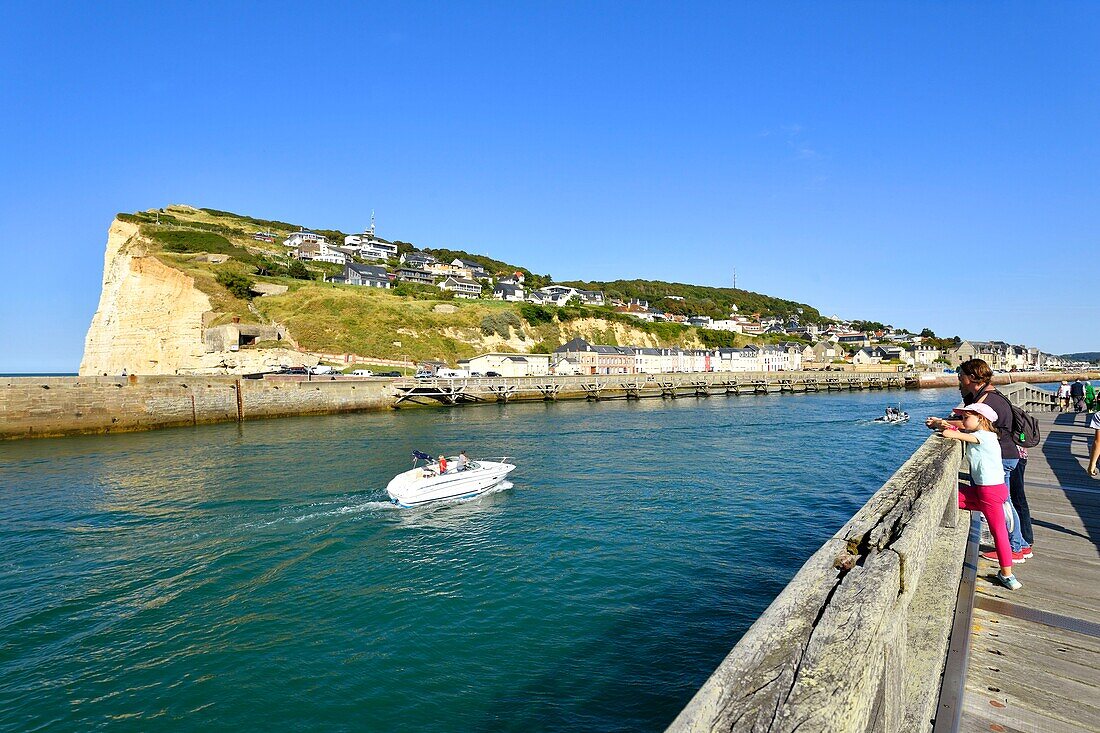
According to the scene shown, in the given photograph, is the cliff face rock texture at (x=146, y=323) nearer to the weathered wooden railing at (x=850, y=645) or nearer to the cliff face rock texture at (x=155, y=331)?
the cliff face rock texture at (x=155, y=331)

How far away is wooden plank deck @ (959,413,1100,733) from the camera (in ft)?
13.1

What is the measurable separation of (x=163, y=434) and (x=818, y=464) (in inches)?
1697

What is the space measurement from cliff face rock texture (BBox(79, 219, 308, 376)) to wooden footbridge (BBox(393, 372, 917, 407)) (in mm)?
23746

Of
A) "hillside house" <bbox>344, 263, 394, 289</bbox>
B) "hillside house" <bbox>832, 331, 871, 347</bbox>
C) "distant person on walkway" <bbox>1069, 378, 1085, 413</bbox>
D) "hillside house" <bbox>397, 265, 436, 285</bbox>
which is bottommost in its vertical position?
"distant person on walkway" <bbox>1069, 378, 1085, 413</bbox>

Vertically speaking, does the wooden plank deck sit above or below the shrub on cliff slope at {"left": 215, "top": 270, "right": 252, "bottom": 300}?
below

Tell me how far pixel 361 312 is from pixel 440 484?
68554 mm

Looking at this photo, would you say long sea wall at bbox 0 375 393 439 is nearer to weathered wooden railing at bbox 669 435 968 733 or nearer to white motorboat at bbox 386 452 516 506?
white motorboat at bbox 386 452 516 506

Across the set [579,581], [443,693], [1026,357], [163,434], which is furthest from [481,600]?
[1026,357]

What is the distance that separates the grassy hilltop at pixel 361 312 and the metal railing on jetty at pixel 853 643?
77.0m

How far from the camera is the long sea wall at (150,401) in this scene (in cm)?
3606

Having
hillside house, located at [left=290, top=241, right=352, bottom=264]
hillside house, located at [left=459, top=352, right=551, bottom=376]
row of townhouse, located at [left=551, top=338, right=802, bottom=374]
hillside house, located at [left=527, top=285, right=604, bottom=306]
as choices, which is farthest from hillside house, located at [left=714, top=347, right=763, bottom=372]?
hillside house, located at [left=290, top=241, right=352, bottom=264]

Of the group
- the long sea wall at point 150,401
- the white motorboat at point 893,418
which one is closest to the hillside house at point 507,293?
the long sea wall at point 150,401

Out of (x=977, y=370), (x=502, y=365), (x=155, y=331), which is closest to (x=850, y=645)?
(x=977, y=370)

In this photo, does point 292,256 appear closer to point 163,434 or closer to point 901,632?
point 163,434
